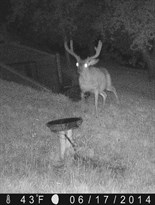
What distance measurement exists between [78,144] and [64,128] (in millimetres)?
1873

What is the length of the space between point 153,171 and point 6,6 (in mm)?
19867

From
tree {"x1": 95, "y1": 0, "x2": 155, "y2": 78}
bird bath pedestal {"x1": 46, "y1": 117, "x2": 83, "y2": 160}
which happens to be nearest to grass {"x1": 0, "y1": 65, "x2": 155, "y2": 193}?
bird bath pedestal {"x1": 46, "y1": 117, "x2": 83, "y2": 160}

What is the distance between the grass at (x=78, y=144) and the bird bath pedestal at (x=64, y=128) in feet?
0.88

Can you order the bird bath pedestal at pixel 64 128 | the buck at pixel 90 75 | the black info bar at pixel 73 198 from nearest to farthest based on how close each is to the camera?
the black info bar at pixel 73 198, the bird bath pedestal at pixel 64 128, the buck at pixel 90 75

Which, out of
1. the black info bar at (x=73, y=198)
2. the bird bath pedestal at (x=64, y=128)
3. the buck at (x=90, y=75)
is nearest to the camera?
the black info bar at (x=73, y=198)

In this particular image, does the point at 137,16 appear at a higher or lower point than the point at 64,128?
lower

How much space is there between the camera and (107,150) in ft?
33.3

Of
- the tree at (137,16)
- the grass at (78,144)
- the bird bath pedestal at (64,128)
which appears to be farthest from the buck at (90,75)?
the tree at (137,16)

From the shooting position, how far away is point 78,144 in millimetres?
10336

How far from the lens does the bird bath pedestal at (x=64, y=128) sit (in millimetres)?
8484

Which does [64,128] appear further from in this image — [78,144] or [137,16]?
[137,16]

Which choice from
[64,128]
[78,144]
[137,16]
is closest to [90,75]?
[78,144]

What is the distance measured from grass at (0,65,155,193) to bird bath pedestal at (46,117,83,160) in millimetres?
269

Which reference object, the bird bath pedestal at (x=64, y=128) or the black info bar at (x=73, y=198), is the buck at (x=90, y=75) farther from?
the black info bar at (x=73, y=198)
